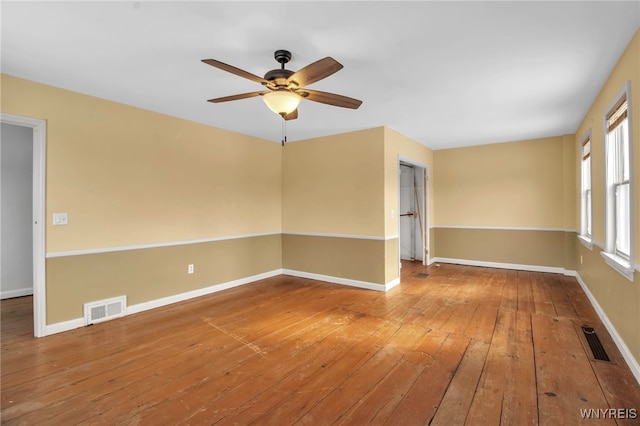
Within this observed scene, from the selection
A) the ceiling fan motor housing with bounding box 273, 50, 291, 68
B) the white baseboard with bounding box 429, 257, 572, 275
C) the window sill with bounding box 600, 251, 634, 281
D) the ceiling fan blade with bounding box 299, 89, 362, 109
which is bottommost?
the white baseboard with bounding box 429, 257, 572, 275

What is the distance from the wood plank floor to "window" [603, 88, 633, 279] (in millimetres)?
808

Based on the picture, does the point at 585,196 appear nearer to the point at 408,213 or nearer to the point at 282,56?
the point at 408,213

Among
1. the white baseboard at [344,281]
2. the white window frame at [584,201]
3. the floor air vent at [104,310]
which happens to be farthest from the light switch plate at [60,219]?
the white window frame at [584,201]

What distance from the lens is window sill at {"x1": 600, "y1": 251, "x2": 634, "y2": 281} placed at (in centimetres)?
232

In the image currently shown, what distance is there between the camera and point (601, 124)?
3.19 m

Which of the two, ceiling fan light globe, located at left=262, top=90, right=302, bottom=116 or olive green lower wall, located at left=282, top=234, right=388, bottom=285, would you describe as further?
olive green lower wall, located at left=282, top=234, right=388, bottom=285

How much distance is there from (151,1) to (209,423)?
2.55 metres

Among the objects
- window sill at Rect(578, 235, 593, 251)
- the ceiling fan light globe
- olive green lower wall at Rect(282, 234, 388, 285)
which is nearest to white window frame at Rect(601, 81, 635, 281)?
window sill at Rect(578, 235, 593, 251)

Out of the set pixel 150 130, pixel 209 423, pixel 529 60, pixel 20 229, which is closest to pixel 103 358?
pixel 209 423

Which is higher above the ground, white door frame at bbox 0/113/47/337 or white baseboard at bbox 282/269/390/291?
white door frame at bbox 0/113/47/337

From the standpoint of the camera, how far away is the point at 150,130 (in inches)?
147

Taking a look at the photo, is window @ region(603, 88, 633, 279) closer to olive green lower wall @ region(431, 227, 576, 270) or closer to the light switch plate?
olive green lower wall @ region(431, 227, 576, 270)

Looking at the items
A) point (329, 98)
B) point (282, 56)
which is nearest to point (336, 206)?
point (329, 98)

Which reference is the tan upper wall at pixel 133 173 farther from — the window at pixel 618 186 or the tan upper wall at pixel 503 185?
the window at pixel 618 186
